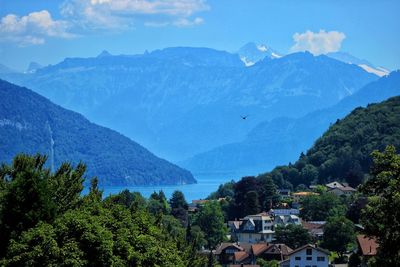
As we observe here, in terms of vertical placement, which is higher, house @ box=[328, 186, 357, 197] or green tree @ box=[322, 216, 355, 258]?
house @ box=[328, 186, 357, 197]

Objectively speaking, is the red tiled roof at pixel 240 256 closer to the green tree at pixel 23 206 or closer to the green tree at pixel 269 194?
the green tree at pixel 269 194

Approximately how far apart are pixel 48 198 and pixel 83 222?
1.72 metres

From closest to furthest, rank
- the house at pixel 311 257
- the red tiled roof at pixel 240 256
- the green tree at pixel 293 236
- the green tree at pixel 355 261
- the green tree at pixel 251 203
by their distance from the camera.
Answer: the green tree at pixel 355 261 < the house at pixel 311 257 < the red tiled roof at pixel 240 256 < the green tree at pixel 293 236 < the green tree at pixel 251 203

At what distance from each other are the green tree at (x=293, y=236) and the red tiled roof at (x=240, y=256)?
336 cm

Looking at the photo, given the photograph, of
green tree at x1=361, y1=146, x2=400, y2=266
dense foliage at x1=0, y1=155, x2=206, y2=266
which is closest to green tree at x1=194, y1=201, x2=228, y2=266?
dense foliage at x1=0, y1=155, x2=206, y2=266

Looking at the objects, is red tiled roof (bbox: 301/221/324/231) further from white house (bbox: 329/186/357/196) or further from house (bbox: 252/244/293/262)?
white house (bbox: 329/186/357/196)

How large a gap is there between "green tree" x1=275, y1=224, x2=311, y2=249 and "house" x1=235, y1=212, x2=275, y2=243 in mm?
8328

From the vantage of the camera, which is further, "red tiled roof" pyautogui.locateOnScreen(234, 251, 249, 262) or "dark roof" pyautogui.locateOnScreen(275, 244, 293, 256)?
"red tiled roof" pyautogui.locateOnScreen(234, 251, 249, 262)

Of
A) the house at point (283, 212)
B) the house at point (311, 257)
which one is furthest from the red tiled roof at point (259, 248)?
the house at point (283, 212)

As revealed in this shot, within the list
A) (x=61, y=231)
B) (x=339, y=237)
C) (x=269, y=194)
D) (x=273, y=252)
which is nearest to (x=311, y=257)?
(x=339, y=237)

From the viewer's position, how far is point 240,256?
60469mm

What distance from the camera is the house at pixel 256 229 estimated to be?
72.8 meters

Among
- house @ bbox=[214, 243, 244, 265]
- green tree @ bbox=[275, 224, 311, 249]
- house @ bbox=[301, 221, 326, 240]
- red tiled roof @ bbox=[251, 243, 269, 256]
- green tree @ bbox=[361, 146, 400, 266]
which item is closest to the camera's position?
green tree @ bbox=[361, 146, 400, 266]

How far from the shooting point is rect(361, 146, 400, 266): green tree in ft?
A: 54.3
